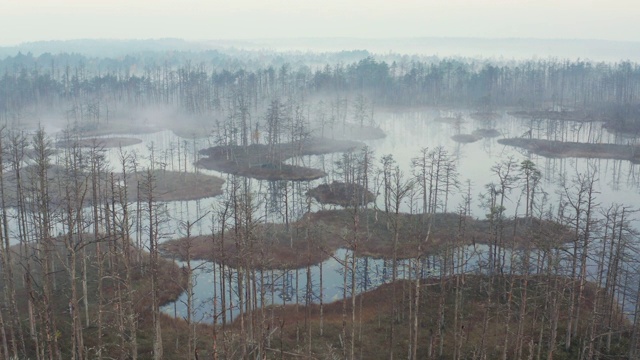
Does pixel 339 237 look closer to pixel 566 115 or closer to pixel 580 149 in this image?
pixel 580 149

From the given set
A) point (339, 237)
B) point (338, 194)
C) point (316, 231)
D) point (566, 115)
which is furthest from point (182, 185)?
point (566, 115)

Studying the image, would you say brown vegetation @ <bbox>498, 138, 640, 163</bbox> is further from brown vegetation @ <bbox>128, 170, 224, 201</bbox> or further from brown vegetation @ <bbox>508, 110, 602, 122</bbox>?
brown vegetation @ <bbox>128, 170, 224, 201</bbox>

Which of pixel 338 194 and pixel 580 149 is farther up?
pixel 580 149

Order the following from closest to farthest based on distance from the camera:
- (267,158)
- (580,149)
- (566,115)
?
(267,158), (580,149), (566,115)

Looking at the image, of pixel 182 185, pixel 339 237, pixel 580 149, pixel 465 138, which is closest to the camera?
pixel 339 237

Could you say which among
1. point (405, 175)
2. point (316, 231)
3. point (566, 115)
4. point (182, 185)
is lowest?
point (182, 185)

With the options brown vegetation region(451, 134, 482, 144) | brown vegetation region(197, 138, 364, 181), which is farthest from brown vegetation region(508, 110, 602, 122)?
brown vegetation region(197, 138, 364, 181)

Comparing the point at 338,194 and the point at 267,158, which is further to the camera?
the point at 267,158

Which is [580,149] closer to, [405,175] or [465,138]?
[465,138]

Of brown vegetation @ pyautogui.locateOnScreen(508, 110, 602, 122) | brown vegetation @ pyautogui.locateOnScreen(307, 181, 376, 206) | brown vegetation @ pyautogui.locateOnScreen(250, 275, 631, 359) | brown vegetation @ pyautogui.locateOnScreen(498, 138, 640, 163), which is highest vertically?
brown vegetation @ pyautogui.locateOnScreen(508, 110, 602, 122)

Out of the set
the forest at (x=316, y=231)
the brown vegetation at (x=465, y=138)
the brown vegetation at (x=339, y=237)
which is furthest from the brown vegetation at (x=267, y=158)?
the brown vegetation at (x=465, y=138)
